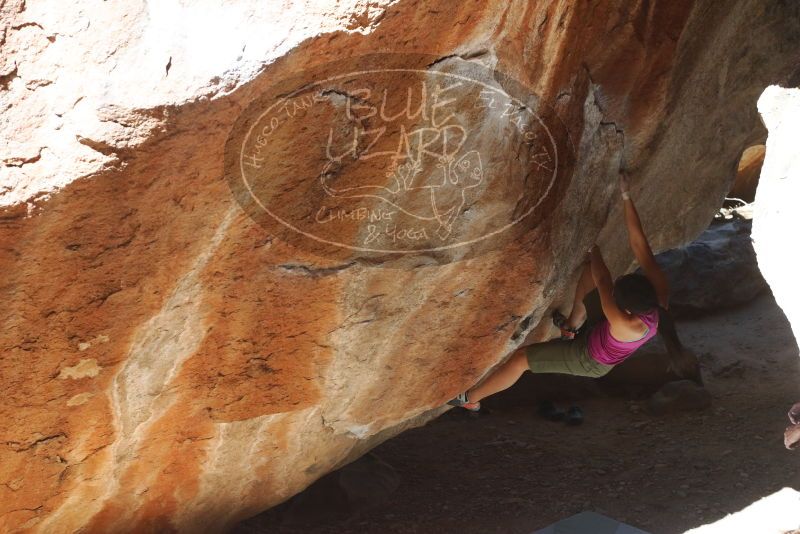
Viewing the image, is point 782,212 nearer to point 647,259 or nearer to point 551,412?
point 647,259

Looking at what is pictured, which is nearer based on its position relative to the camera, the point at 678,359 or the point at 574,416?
the point at 574,416

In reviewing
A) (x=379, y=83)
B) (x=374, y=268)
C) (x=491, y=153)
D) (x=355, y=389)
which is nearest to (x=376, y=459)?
(x=355, y=389)

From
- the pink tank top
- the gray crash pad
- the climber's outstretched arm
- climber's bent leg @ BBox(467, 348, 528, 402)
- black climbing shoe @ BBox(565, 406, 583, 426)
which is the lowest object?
the gray crash pad

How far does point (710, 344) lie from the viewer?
22.7 ft

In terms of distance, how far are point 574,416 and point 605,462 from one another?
26.8 inches

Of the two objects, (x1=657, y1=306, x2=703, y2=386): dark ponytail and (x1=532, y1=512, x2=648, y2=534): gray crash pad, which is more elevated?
(x1=657, y1=306, x2=703, y2=386): dark ponytail

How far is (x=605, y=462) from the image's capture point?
5.32 m

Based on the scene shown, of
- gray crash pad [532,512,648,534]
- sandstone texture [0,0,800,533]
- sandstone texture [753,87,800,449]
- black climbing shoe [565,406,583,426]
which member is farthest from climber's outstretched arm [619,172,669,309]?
black climbing shoe [565,406,583,426]

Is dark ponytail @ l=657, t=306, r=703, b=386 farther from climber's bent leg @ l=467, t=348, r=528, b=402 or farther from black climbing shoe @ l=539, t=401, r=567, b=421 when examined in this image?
climber's bent leg @ l=467, t=348, r=528, b=402

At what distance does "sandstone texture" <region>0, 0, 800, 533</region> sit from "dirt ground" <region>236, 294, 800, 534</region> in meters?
0.90

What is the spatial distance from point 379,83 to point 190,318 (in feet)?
3.45

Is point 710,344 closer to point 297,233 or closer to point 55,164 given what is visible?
point 297,233

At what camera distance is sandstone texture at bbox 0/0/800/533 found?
247cm

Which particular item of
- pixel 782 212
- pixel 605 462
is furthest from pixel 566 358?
pixel 605 462
